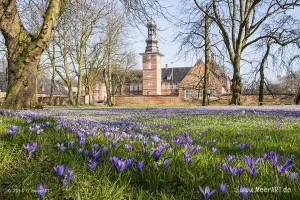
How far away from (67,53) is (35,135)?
43764 mm

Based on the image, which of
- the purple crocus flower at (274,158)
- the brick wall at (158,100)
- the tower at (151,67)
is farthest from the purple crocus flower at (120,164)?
the tower at (151,67)

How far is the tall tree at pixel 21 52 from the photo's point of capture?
12.2m

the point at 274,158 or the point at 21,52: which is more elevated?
the point at 21,52

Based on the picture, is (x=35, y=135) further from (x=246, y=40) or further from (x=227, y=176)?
(x=246, y=40)

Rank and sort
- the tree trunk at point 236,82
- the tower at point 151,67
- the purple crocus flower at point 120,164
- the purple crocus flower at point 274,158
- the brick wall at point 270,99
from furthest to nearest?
the tower at point 151,67 → the brick wall at point 270,99 → the tree trunk at point 236,82 → the purple crocus flower at point 274,158 → the purple crocus flower at point 120,164

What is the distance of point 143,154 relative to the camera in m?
2.83

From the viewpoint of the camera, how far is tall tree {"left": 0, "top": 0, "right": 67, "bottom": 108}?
12188 mm

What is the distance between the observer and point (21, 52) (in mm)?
12641

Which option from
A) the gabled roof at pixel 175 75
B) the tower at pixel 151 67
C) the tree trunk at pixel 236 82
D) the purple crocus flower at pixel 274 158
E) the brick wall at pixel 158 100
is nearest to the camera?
the purple crocus flower at pixel 274 158

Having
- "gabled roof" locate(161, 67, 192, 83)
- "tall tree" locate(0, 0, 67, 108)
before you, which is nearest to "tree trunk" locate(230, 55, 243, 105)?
"tall tree" locate(0, 0, 67, 108)

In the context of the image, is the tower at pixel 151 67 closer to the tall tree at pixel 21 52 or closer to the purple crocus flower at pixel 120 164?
the tall tree at pixel 21 52

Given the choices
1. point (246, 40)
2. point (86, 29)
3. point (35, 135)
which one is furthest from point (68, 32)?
point (35, 135)

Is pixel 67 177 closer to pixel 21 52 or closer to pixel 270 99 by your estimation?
pixel 21 52

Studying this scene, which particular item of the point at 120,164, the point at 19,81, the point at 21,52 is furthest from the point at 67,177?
the point at 21,52
